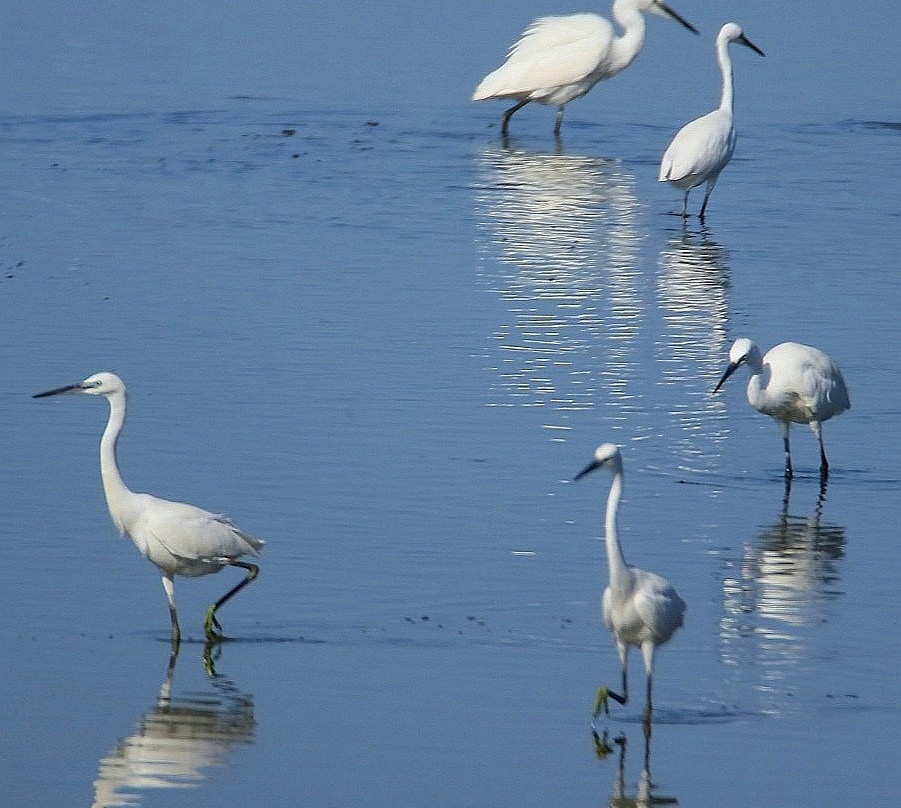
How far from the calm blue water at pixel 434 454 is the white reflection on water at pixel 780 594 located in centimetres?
2

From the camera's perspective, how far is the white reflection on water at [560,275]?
44.1ft

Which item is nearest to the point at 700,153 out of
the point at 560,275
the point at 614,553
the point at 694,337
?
the point at 560,275

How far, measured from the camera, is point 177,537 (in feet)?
29.1

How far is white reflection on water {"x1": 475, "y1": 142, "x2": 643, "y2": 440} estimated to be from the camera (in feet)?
44.1

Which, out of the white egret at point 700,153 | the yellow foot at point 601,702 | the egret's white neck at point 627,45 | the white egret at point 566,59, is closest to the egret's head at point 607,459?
the yellow foot at point 601,702

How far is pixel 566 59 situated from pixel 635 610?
17.4 m

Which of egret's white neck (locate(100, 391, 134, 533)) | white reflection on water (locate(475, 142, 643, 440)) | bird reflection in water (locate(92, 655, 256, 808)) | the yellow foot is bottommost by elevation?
bird reflection in water (locate(92, 655, 256, 808))

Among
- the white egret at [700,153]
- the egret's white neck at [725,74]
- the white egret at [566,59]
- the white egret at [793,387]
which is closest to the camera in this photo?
the white egret at [793,387]

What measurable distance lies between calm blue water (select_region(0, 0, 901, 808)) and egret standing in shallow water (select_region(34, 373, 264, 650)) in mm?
199

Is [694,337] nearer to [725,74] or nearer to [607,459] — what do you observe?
[725,74]

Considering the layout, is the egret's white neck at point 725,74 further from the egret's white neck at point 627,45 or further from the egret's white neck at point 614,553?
the egret's white neck at point 614,553

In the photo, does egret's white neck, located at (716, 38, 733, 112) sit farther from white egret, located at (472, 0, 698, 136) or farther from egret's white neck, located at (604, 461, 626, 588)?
egret's white neck, located at (604, 461, 626, 588)

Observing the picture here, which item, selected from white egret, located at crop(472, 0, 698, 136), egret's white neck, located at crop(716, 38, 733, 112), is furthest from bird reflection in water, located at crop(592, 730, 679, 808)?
white egret, located at crop(472, 0, 698, 136)

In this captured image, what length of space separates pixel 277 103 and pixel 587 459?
14809 millimetres
